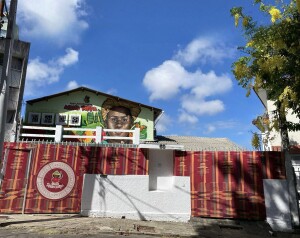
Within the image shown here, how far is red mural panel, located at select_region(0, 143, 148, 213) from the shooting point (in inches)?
486

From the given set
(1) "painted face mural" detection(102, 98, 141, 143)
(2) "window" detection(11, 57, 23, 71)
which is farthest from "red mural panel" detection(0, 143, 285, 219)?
(2) "window" detection(11, 57, 23, 71)

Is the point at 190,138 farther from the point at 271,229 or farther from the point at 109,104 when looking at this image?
the point at 271,229

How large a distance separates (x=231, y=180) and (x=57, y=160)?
7.47 meters

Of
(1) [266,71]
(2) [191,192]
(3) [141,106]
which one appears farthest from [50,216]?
(3) [141,106]

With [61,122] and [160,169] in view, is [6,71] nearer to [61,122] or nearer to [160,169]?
[160,169]

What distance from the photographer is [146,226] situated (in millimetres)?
11266

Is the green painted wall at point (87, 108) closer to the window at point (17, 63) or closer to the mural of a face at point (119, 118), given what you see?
the mural of a face at point (119, 118)

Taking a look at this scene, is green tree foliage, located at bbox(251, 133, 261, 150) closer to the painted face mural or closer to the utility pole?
the utility pole

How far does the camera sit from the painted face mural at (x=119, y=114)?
24.9 metres

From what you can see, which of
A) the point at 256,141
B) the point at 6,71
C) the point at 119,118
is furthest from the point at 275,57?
the point at 119,118

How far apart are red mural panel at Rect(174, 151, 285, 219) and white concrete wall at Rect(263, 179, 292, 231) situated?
0.22 metres

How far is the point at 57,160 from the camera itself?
42.2 feet

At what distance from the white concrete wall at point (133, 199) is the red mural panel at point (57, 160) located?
0.99ft

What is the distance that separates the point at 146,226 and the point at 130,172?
2.55 m
